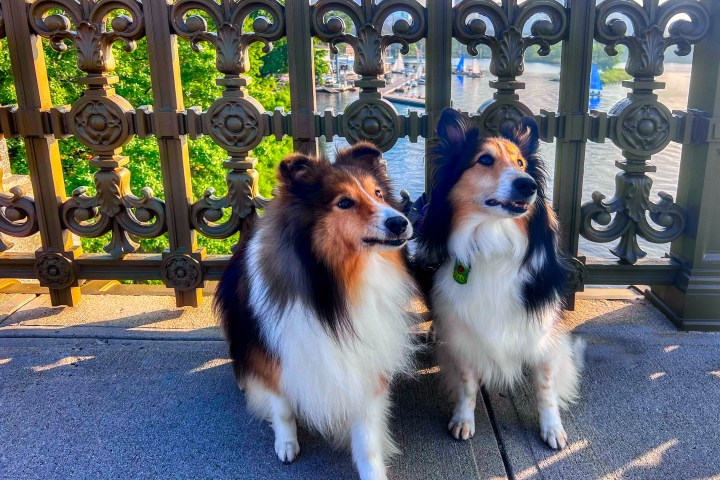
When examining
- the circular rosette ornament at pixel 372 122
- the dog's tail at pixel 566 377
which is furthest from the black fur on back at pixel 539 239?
the circular rosette ornament at pixel 372 122

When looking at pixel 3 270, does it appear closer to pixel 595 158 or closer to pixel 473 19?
pixel 473 19

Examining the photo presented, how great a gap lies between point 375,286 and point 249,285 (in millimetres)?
539

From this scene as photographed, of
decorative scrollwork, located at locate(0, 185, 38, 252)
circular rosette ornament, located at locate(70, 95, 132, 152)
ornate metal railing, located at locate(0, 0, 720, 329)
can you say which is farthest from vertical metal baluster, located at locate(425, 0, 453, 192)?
decorative scrollwork, located at locate(0, 185, 38, 252)

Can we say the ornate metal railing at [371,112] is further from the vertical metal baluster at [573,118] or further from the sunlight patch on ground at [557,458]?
the sunlight patch on ground at [557,458]

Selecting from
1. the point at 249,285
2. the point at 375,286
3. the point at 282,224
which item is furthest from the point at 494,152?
the point at 249,285

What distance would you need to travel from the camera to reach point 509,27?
319cm

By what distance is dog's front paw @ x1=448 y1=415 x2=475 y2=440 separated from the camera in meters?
2.65

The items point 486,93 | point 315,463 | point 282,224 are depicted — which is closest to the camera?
point 282,224

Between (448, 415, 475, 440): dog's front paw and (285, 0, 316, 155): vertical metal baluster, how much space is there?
1.54 meters

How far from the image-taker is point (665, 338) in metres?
3.39

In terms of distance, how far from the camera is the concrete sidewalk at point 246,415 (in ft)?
8.15

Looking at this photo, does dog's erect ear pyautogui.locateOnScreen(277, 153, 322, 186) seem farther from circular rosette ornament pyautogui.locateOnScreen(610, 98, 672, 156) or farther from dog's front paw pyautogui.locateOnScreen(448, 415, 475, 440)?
circular rosette ornament pyautogui.locateOnScreen(610, 98, 672, 156)

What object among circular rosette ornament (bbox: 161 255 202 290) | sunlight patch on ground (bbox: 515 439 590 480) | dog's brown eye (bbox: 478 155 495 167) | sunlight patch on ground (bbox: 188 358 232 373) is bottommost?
sunlight patch on ground (bbox: 515 439 590 480)

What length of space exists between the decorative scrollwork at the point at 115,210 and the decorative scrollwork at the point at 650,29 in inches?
103
